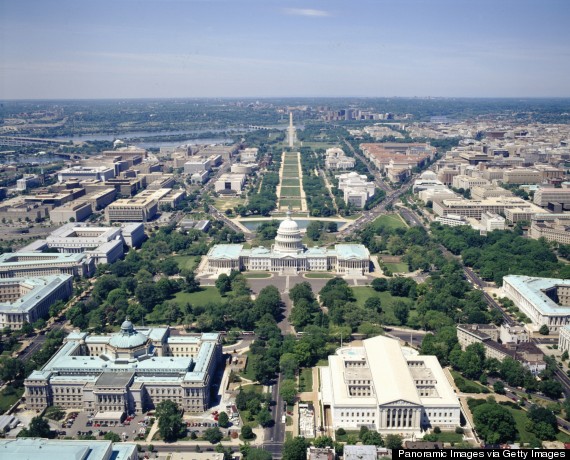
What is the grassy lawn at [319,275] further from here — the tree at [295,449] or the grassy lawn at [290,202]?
the grassy lawn at [290,202]

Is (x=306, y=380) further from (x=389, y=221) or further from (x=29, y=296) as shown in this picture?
(x=389, y=221)

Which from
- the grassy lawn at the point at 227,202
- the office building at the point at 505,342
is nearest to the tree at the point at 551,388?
the office building at the point at 505,342

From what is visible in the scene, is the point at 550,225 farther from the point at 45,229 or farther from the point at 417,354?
the point at 45,229

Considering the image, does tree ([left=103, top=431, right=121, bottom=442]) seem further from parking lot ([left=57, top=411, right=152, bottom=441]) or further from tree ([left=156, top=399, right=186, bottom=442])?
tree ([left=156, top=399, right=186, bottom=442])

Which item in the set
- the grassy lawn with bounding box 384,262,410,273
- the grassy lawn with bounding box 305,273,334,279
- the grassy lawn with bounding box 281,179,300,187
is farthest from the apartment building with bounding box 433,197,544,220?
the grassy lawn with bounding box 281,179,300,187

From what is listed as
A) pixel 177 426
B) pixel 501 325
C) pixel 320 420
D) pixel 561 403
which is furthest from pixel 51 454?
pixel 501 325

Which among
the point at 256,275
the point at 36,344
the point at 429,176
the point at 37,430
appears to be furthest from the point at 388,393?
the point at 429,176
